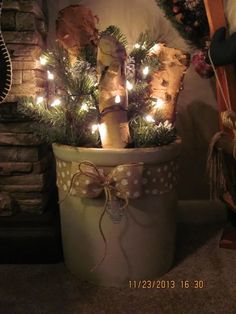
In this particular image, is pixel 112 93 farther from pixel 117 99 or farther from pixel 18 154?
pixel 18 154

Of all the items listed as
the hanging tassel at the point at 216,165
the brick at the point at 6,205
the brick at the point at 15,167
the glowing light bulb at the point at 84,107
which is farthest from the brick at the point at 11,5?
the hanging tassel at the point at 216,165

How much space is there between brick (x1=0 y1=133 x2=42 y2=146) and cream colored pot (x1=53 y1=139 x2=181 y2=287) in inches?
6.6

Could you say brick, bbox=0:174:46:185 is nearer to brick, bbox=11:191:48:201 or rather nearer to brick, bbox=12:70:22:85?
brick, bbox=11:191:48:201

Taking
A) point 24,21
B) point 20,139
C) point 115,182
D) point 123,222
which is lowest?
point 123,222

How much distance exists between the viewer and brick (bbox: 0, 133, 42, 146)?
4.02 ft

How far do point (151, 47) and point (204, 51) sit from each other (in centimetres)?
18

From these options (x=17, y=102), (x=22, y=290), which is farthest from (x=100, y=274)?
(x=17, y=102)

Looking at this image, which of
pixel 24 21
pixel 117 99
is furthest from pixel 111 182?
pixel 24 21

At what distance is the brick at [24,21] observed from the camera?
1204mm

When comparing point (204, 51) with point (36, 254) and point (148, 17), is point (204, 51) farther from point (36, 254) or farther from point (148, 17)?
point (36, 254)

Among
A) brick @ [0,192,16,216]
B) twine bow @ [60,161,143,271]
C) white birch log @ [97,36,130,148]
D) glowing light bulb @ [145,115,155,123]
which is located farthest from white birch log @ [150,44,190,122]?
brick @ [0,192,16,216]

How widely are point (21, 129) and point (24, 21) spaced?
344mm

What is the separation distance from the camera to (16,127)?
48.4 inches

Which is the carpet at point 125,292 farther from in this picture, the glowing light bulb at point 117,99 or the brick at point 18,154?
the glowing light bulb at point 117,99
